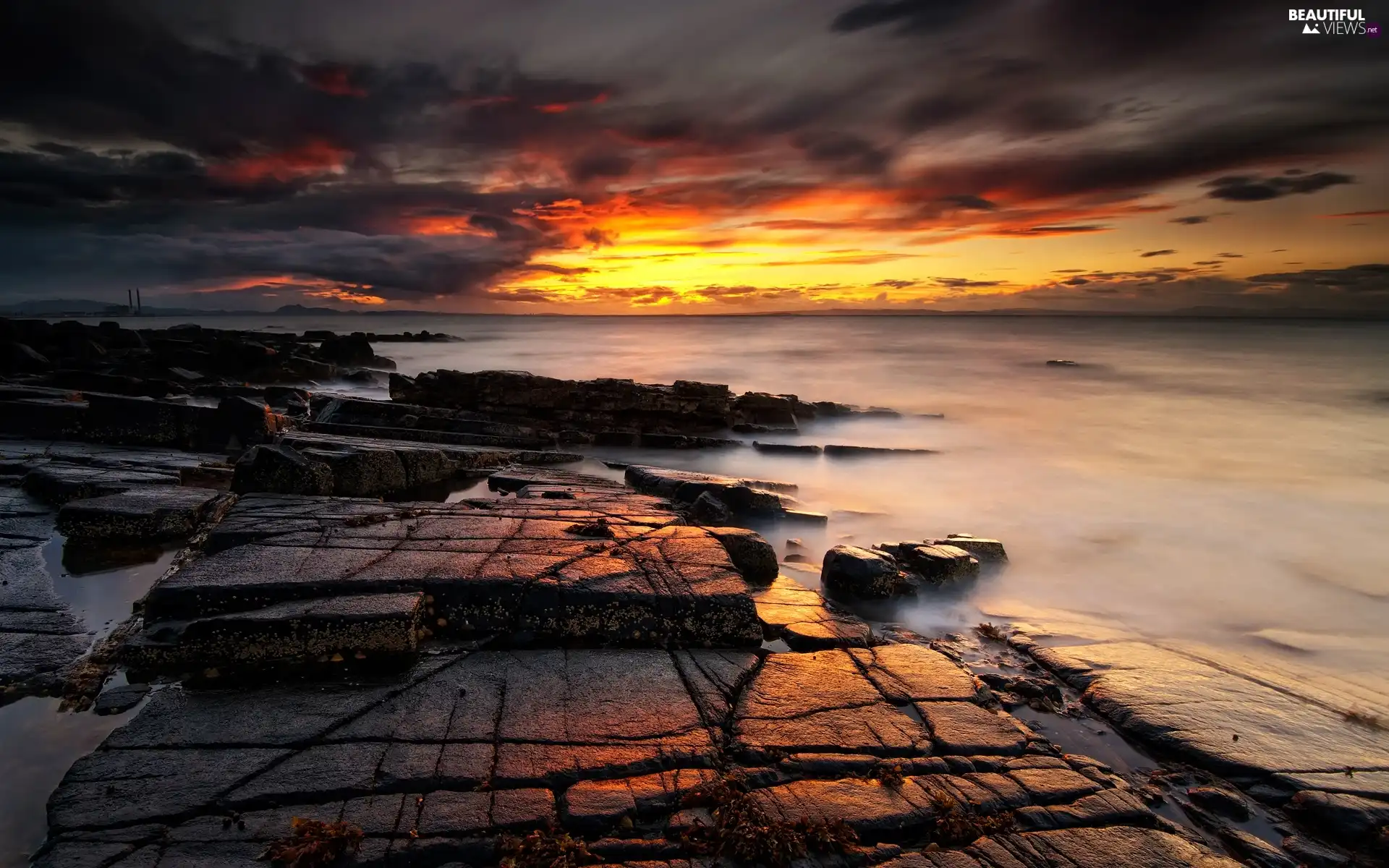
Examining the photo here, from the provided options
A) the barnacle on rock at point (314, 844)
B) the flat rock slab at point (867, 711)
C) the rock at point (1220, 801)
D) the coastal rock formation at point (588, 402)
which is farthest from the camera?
the coastal rock formation at point (588, 402)

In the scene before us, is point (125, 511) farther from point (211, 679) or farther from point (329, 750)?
point (329, 750)

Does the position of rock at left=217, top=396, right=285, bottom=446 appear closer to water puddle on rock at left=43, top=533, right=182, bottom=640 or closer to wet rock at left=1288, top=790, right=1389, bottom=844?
water puddle on rock at left=43, top=533, right=182, bottom=640

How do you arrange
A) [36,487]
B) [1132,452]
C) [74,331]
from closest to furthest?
[36,487]
[1132,452]
[74,331]

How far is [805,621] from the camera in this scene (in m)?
5.03

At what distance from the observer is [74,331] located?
2444cm

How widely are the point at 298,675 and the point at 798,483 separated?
8968 millimetres

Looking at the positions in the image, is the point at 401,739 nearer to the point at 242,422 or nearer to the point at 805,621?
the point at 805,621

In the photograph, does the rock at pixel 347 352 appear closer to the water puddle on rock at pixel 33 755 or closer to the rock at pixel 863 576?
the water puddle on rock at pixel 33 755

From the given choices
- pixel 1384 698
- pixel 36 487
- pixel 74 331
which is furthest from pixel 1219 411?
pixel 74 331

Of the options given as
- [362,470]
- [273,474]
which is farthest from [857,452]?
[273,474]

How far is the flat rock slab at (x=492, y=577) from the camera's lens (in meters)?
4.23

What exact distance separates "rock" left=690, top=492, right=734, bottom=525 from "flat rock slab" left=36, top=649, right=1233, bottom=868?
347 centimetres

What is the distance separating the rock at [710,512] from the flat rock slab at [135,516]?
4.98 meters

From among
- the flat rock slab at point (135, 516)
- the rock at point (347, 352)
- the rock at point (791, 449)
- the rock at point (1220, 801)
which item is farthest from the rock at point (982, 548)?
the rock at point (347, 352)
